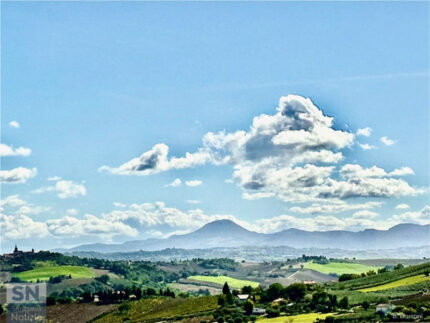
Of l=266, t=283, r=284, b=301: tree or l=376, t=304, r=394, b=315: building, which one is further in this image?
l=266, t=283, r=284, b=301: tree

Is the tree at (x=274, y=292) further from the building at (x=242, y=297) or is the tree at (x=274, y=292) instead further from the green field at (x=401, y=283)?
the green field at (x=401, y=283)

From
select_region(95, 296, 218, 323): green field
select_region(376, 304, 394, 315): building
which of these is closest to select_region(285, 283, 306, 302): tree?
select_region(95, 296, 218, 323): green field

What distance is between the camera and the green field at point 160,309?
15112 cm

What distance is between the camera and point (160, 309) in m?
167

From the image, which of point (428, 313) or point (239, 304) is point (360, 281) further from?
point (428, 313)

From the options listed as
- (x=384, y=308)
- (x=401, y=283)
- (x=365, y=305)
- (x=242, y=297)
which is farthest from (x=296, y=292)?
(x=384, y=308)

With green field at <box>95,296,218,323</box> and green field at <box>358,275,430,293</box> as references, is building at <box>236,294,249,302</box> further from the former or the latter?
green field at <box>358,275,430,293</box>

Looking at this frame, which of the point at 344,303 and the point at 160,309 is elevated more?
the point at 344,303

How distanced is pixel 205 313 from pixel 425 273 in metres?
64.3

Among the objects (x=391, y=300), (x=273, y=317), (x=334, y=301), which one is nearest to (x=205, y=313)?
(x=273, y=317)

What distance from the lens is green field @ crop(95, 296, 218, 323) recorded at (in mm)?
151125

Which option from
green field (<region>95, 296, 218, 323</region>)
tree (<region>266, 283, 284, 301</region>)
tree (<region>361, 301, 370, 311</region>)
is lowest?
green field (<region>95, 296, 218, 323</region>)

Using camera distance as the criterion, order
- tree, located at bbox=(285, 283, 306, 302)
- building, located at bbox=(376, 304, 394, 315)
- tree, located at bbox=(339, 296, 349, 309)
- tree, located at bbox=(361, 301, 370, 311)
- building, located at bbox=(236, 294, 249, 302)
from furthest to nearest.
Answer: building, located at bbox=(236, 294, 249, 302) < tree, located at bbox=(285, 283, 306, 302) < tree, located at bbox=(339, 296, 349, 309) < tree, located at bbox=(361, 301, 370, 311) < building, located at bbox=(376, 304, 394, 315)

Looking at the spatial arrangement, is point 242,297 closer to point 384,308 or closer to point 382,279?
point 382,279
